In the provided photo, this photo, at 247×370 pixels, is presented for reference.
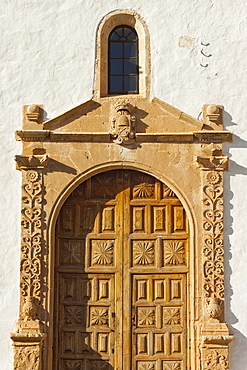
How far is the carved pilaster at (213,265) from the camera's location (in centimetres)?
865

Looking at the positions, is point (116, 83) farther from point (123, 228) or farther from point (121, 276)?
point (121, 276)

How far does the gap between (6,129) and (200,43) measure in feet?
10.1

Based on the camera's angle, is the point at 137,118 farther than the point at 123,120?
Yes

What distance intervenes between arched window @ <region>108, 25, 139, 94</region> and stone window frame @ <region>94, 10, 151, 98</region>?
9 cm

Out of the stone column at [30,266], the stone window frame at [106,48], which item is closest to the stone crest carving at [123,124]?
the stone window frame at [106,48]

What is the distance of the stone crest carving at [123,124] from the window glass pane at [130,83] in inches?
16.1

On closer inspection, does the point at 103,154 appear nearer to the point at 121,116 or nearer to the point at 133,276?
the point at 121,116

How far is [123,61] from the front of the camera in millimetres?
9430

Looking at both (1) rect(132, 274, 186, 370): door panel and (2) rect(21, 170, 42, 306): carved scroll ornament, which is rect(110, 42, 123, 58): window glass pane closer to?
(2) rect(21, 170, 42, 306): carved scroll ornament

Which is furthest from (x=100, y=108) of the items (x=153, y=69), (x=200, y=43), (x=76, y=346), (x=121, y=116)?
(x=76, y=346)

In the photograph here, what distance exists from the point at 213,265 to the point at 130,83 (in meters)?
2.94

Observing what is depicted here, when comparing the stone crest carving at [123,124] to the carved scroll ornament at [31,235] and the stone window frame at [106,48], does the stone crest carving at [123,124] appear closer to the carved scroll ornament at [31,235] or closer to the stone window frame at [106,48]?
the stone window frame at [106,48]

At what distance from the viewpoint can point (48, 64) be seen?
919 centimetres

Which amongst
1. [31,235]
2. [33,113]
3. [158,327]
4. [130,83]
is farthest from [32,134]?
→ [158,327]
